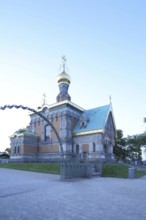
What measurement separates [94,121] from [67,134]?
5.50m

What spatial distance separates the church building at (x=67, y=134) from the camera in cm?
3775

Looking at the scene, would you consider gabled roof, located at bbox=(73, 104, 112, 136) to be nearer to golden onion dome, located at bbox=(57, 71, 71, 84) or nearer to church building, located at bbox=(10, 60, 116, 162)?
church building, located at bbox=(10, 60, 116, 162)

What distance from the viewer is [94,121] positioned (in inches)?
1560

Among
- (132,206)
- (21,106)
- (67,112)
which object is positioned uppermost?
(67,112)

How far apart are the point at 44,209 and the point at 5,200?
253 centimetres

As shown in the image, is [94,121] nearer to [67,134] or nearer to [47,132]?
[67,134]

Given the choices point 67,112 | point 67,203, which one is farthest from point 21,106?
point 67,112

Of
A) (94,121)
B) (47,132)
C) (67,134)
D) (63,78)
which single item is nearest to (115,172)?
(94,121)

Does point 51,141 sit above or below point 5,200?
above

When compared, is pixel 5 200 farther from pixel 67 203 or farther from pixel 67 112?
pixel 67 112

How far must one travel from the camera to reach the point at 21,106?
61.7ft

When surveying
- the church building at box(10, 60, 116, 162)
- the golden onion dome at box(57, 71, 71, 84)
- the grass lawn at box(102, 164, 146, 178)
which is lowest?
the grass lawn at box(102, 164, 146, 178)

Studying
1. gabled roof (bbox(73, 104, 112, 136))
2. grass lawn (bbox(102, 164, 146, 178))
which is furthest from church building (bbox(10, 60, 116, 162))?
grass lawn (bbox(102, 164, 146, 178))

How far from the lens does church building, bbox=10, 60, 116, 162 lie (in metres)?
37.8
